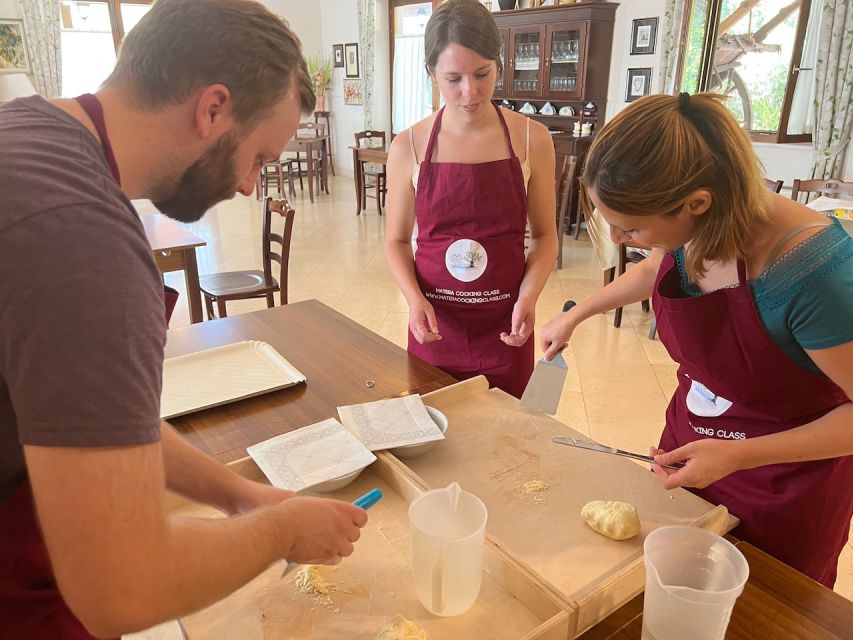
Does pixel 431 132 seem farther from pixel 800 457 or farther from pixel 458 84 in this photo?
pixel 800 457

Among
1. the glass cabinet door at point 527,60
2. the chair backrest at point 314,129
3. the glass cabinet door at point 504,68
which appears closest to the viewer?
the glass cabinet door at point 527,60

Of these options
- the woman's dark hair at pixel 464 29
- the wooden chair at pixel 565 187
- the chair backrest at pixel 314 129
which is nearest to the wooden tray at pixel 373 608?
the woman's dark hair at pixel 464 29

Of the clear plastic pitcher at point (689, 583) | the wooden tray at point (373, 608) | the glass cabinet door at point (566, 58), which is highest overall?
the glass cabinet door at point (566, 58)

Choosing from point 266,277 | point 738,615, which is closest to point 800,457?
point 738,615

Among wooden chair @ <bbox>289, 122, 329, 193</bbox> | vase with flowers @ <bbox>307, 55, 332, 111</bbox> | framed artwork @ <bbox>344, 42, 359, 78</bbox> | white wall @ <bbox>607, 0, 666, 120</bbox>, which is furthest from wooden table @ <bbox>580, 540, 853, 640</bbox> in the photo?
vase with flowers @ <bbox>307, 55, 332, 111</bbox>

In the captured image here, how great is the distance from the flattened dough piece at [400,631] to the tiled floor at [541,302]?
0.34m

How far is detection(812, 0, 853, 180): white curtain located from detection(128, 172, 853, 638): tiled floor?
183 centimetres

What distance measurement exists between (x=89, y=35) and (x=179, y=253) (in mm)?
7124

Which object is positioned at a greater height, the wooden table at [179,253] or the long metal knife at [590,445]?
the long metal knife at [590,445]

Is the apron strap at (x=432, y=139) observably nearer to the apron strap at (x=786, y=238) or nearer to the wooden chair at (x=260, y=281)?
the apron strap at (x=786, y=238)

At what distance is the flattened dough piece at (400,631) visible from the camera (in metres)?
0.80

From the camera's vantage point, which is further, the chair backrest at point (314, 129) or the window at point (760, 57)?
the chair backrest at point (314, 129)

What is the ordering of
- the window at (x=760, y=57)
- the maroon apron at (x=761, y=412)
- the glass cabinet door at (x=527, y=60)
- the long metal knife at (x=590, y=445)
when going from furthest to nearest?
the glass cabinet door at (x=527, y=60) → the window at (x=760, y=57) → the long metal knife at (x=590, y=445) → the maroon apron at (x=761, y=412)

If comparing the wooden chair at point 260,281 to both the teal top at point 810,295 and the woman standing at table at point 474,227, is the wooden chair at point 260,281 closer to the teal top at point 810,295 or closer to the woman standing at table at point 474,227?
the woman standing at table at point 474,227
